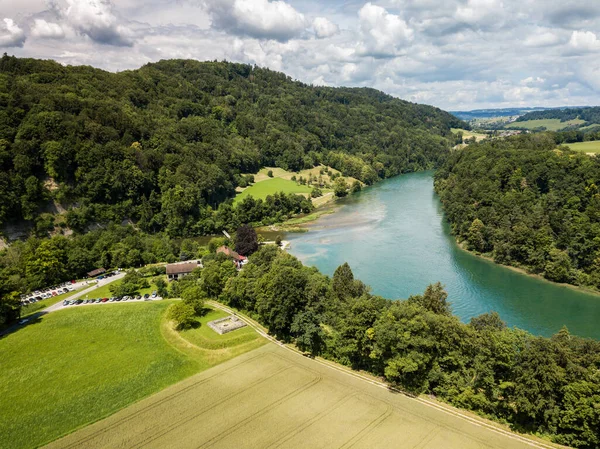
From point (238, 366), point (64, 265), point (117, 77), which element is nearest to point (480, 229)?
point (238, 366)

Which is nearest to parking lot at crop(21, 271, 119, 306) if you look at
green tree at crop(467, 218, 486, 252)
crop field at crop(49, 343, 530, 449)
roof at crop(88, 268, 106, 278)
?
roof at crop(88, 268, 106, 278)

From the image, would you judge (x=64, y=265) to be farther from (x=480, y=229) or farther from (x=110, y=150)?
(x=480, y=229)

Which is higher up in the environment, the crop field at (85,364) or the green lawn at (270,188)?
the green lawn at (270,188)

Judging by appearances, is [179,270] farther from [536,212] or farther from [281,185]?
[281,185]

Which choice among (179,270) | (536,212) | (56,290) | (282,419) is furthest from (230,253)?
(536,212)

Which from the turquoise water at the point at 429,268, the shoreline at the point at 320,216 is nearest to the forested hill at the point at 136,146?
the shoreline at the point at 320,216

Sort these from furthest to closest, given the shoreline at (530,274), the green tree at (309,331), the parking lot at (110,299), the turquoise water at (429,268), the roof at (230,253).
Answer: the roof at (230,253), the shoreline at (530,274), the parking lot at (110,299), the turquoise water at (429,268), the green tree at (309,331)

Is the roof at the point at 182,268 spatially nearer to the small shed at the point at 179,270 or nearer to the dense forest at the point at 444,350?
the small shed at the point at 179,270
